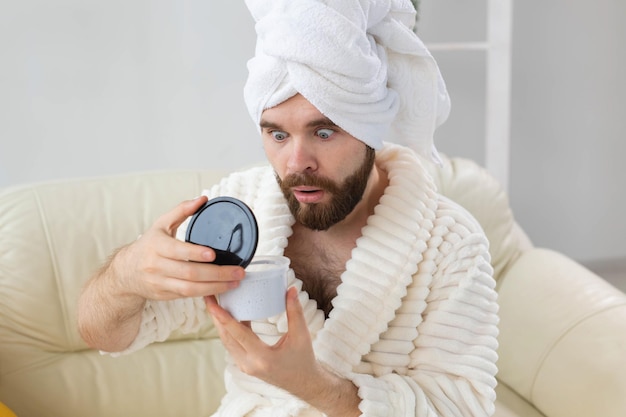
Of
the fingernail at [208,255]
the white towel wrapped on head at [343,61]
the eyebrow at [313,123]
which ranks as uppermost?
the white towel wrapped on head at [343,61]

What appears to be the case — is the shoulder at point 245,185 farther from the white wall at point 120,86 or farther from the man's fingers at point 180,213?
the white wall at point 120,86

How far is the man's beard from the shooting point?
1.52 meters

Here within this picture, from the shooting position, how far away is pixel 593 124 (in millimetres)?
3764

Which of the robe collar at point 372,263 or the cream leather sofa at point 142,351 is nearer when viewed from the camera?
the robe collar at point 372,263

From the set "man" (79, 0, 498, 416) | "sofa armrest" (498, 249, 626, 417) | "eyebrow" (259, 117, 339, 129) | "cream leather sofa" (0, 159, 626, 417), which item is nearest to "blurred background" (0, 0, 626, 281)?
"cream leather sofa" (0, 159, 626, 417)

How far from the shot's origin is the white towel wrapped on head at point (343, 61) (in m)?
1.45

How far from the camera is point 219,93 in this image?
9.89 feet

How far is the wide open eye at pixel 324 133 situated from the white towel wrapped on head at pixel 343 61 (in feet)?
0.09

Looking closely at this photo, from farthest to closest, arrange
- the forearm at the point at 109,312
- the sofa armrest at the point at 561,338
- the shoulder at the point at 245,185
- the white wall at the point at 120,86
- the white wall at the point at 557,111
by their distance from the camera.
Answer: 1. the white wall at the point at 557,111
2. the white wall at the point at 120,86
3. the sofa armrest at the point at 561,338
4. the shoulder at the point at 245,185
5. the forearm at the point at 109,312

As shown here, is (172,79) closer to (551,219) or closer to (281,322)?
(281,322)

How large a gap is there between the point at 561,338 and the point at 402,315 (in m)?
0.76

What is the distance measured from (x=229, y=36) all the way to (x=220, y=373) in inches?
51.5

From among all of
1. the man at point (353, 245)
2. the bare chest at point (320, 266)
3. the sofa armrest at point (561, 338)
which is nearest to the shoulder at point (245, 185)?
the man at point (353, 245)

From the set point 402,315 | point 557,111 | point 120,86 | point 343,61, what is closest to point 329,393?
point 402,315
